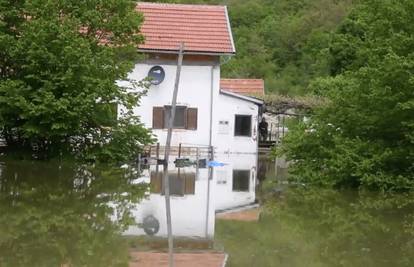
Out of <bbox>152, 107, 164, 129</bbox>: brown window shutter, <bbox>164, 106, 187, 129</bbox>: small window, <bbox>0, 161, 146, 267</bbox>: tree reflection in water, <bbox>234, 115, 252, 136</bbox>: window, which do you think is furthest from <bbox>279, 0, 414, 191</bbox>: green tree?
<bbox>234, 115, 252, 136</bbox>: window

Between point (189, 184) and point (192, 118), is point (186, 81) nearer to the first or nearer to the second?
point (192, 118)

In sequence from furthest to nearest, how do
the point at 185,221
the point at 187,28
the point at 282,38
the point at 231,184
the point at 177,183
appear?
the point at 282,38 < the point at 187,28 < the point at 231,184 < the point at 177,183 < the point at 185,221

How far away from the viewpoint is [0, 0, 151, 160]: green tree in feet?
71.9

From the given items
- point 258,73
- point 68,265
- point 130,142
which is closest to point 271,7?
point 258,73

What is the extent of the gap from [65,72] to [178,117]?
31.2ft

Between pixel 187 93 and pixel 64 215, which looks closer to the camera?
pixel 64 215

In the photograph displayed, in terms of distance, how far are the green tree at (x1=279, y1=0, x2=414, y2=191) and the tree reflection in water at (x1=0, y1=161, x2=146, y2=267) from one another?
5.04 m

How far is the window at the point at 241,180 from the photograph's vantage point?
848 inches

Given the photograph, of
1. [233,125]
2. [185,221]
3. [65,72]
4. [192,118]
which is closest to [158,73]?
[192,118]

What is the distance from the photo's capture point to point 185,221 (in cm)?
1416

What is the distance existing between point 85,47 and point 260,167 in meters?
10.3

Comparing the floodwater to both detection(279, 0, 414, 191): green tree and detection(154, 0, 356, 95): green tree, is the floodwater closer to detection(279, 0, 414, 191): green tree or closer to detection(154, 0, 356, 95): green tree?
detection(279, 0, 414, 191): green tree

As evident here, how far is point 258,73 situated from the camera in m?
62.2

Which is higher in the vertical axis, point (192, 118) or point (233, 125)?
point (192, 118)
